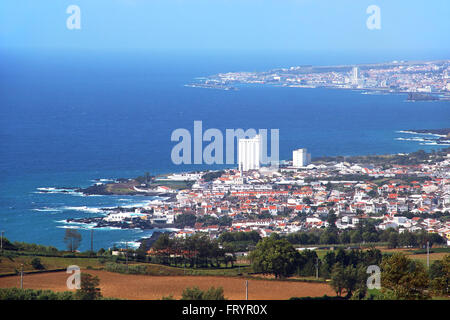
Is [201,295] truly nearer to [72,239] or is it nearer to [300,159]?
[72,239]

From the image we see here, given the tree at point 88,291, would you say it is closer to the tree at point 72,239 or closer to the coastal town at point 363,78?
the tree at point 72,239

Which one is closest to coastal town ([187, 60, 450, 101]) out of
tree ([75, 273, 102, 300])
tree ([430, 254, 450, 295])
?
tree ([430, 254, 450, 295])

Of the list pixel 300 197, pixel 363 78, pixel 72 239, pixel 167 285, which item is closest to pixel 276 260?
pixel 167 285

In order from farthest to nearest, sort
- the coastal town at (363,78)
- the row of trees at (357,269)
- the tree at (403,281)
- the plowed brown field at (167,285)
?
1. the coastal town at (363,78)
2. the plowed brown field at (167,285)
3. the row of trees at (357,269)
4. the tree at (403,281)

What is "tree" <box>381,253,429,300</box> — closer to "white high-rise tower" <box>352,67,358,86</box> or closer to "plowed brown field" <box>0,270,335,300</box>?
"plowed brown field" <box>0,270,335,300</box>

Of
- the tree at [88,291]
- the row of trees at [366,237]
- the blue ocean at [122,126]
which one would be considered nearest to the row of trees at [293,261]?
the row of trees at [366,237]
